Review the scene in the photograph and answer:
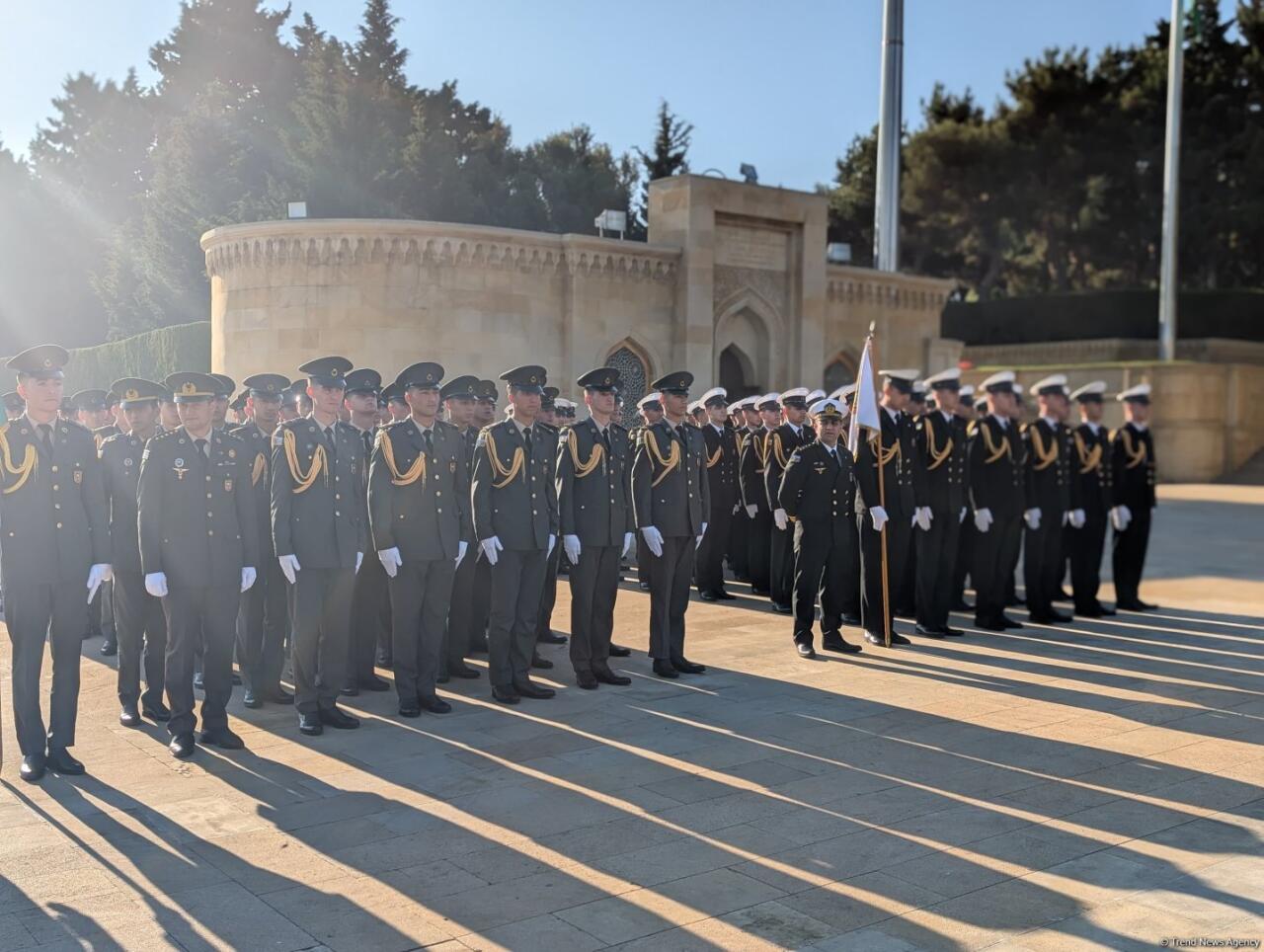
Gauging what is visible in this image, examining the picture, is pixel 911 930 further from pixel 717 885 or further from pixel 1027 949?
pixel 717 885

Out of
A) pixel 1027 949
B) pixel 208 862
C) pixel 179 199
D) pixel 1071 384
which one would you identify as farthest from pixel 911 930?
pixel 179 199

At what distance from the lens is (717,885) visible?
4.55m

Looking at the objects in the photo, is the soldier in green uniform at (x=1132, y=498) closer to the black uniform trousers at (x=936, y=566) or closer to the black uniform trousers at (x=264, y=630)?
the black uniform trousers at (x=936, y=566)

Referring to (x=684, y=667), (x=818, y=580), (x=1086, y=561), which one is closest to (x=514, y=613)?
(x=684, y=667)

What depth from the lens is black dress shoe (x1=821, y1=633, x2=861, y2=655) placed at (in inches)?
358

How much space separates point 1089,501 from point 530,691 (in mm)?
6231

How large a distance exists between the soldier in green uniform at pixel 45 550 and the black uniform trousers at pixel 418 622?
1743 mm

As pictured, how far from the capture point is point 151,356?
96.4 feet

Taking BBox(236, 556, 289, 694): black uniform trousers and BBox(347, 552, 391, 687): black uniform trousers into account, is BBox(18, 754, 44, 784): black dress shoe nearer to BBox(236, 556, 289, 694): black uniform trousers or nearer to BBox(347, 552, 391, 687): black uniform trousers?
BBox(236, 556, 289, 694): black uniform trousers

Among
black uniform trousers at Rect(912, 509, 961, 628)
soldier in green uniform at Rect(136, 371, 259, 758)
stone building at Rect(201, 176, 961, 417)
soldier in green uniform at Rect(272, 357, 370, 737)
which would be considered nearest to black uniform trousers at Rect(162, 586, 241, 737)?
soldier in green uniform at Rect(136, 371, 259, 758)

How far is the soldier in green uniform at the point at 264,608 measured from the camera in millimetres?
7305

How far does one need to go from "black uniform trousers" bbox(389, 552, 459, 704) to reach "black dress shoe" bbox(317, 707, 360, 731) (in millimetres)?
371

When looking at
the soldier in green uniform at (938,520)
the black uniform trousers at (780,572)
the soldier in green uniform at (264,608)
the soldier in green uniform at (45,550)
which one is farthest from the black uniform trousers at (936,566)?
the soldier in green uniform at (45,550)

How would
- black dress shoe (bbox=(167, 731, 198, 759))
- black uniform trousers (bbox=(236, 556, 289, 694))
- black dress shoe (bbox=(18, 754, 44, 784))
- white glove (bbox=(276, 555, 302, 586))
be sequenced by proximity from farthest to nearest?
black uniform trousers (bbox=(236, 556, 289, 694)) < white glove (bbox=(276, 555, 302, 586)) < black dress shoe (bbox=(167, 731, 198, 759)) < black dress shoe (bbox=(18, 754, 44, 784))
